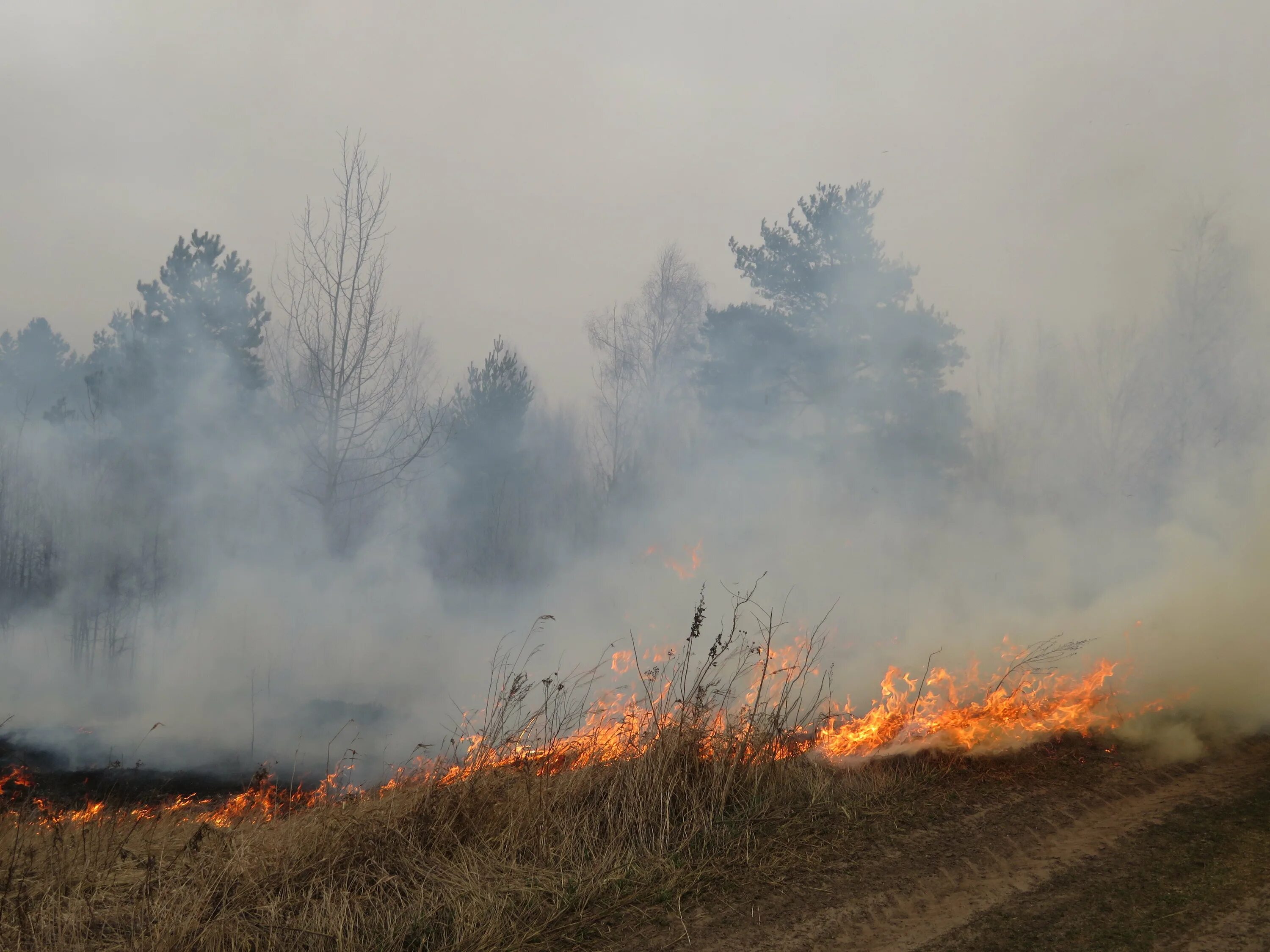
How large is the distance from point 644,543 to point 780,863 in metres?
9.60

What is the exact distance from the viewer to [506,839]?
178 inches

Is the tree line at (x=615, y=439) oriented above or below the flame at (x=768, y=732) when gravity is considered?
above

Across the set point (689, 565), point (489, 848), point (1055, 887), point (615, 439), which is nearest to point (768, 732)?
point (1055, 887)

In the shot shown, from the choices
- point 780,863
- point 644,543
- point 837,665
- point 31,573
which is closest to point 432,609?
point 644,543

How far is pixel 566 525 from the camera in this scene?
3256 centimetres

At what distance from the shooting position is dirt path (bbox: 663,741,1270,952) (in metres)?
3.57

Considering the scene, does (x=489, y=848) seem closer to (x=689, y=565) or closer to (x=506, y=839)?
(x=506, y=839)

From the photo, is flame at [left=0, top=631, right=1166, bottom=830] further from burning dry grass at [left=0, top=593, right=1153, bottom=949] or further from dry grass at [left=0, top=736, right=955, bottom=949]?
dry grass at [left=0, top=736, right=955, bottom=949]

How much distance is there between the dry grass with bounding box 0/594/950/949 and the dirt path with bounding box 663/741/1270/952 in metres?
0.43

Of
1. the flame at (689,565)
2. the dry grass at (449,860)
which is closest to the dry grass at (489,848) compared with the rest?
the dry grass at (449,860)

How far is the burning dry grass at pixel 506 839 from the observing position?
12.1ft

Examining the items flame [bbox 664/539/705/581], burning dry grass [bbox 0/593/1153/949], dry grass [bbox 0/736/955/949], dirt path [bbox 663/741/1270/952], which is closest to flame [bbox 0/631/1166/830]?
burning dry grass [bbox 0/593/1153/949]

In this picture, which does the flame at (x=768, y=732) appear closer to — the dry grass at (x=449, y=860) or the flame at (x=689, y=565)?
the dry grass at (x=449, y=860)

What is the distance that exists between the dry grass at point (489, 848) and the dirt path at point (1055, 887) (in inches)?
17.1
